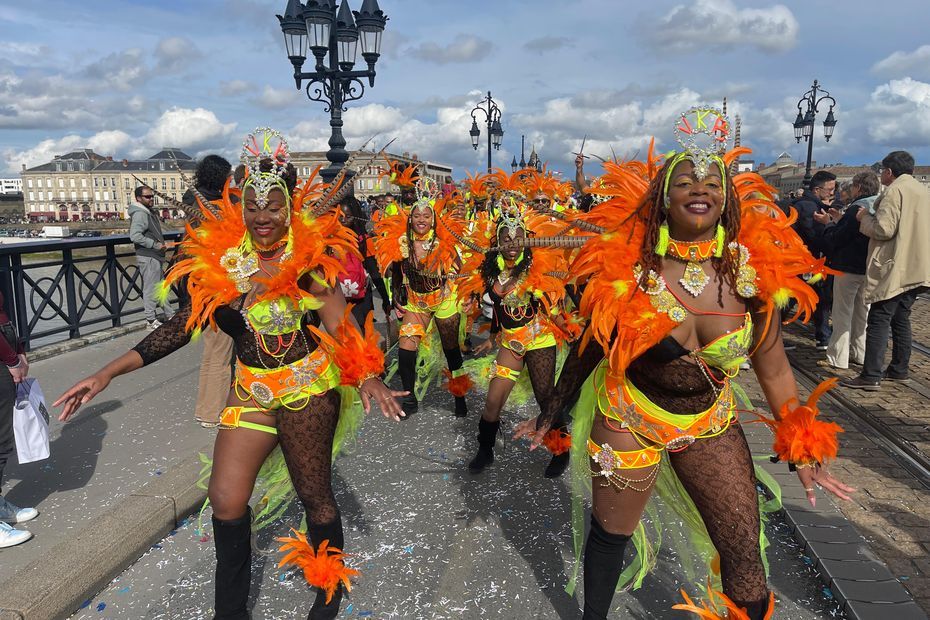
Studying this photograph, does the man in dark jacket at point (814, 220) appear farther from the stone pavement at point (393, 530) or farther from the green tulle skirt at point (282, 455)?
the green tulle skirt at point (282, 455)

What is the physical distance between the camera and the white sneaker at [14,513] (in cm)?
334

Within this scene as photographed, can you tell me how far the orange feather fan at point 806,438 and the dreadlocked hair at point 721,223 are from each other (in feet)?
1.69

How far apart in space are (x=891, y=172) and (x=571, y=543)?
4.87 metres

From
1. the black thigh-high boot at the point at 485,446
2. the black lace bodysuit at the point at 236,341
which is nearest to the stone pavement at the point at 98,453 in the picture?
the black lace bodysuit at the point at 236,341

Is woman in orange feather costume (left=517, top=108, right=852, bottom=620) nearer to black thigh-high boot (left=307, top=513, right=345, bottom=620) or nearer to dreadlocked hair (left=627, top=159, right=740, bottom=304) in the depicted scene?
dreadlocked hair (left=627, top=159, right=740, bottom=304)

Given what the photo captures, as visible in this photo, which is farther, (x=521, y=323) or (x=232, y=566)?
(x=521, y=323)

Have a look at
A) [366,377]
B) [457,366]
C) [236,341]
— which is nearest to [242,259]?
[236,341]

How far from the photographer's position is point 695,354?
A: 88.4 inches

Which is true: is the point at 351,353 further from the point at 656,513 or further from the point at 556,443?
the point at 556,443

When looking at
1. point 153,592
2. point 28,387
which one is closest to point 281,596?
point 153,592

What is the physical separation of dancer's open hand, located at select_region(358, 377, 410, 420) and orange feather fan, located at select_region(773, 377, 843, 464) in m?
1.42

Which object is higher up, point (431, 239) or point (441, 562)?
point (431, 239)

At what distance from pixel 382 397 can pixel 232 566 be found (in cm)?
97

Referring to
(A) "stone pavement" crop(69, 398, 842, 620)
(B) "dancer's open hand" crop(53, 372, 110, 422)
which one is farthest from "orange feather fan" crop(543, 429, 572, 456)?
(B) "dancer's open hand" crop(53, 372, 110, 422)
